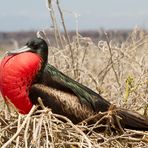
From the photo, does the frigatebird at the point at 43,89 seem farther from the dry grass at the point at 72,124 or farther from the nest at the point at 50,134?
the nest at the point at 50,134

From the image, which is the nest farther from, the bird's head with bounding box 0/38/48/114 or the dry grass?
the bird's head with bounding box 0/38/48/114

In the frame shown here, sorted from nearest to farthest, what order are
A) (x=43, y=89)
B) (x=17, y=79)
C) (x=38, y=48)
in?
(x=17, y=79)
(x=43, y=89)
(x=38, y=48)

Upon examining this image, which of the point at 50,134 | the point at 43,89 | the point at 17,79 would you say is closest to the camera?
the point at 50,134

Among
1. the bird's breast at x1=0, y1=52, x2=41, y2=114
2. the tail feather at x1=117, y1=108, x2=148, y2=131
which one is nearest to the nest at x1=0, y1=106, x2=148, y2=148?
the bird's breast at x1=0, y1=52, x2=41, y2=114

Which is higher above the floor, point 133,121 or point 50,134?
point 50,134

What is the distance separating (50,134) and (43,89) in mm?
902

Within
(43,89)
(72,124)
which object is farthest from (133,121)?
(72,124)

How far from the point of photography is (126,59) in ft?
14.8

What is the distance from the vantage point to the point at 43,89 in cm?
321

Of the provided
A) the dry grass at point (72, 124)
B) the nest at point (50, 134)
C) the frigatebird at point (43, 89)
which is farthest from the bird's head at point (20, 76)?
the nest at point (50, 134)

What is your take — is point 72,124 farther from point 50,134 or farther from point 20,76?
point 20,76

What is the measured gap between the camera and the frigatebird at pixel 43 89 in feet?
10.1

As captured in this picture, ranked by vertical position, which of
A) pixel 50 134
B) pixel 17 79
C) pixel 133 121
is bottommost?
pixel 133 121

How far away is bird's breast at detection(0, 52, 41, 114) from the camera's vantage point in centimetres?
307
